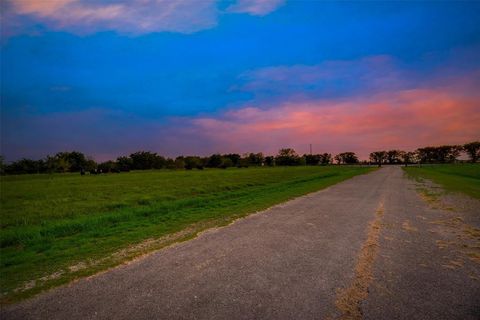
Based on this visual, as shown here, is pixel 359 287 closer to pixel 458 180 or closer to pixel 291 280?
pixel 291 280

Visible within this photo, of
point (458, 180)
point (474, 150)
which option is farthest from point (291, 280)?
point (474, 150)

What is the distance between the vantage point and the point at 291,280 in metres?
6.00

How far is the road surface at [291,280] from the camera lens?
4.83 metres

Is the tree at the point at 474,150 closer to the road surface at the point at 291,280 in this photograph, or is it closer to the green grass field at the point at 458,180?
the green grass field at the point at 458,180

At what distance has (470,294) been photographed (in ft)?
17.6

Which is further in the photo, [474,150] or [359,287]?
[474,150]

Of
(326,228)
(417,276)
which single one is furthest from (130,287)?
(326,228)

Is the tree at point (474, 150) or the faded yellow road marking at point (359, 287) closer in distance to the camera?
the faded yellow road marking at point (359, 287)

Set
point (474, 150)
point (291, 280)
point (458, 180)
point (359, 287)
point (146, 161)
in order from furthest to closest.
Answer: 1. point (474, 150)
2. point (146, 161)
3. point (458, 180)
4. point (291, 280)
5. point (359, 287)

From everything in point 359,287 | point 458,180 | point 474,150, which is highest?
point 474,150

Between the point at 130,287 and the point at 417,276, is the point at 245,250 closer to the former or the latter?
the point at 130,287

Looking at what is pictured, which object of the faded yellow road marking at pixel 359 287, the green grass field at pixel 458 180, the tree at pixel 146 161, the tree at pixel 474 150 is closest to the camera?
the faded yellow road marking at pixel 359 287

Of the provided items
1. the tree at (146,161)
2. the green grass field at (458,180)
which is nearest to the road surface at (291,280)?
the green grass field at (458,180)

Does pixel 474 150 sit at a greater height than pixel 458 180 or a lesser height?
greater
